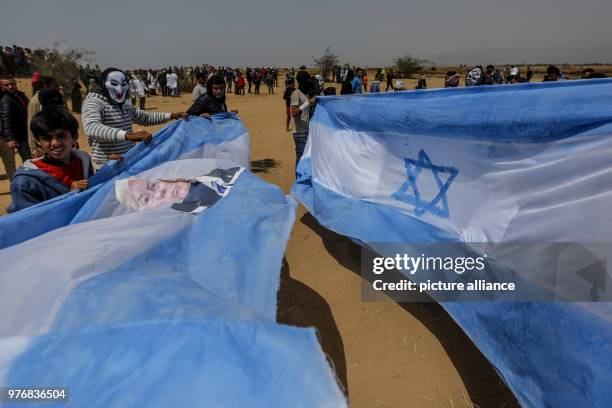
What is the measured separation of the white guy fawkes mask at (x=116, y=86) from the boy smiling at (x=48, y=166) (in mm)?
997

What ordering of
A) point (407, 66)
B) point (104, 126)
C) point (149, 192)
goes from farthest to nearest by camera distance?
point (407, 66) < point (104, 126) < point (149, 192)

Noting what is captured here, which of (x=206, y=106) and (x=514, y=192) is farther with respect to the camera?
(x=206, y=106)

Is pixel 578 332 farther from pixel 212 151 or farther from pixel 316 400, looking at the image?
pixel 212 151

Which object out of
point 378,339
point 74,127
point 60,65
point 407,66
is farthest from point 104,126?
point 407,66

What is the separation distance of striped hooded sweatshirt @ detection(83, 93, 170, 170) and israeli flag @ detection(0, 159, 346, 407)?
1277 mm

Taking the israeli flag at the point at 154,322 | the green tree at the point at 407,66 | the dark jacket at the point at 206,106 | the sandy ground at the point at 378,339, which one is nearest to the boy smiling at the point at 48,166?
the israeli flag at the point at 154,322

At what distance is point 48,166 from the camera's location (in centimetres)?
222

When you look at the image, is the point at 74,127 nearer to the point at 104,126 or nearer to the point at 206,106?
the point at 104,126

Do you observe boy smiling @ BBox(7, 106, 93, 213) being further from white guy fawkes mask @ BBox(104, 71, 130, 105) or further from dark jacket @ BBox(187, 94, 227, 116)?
dark jacket @ BBox(187, 94, 227, 116)

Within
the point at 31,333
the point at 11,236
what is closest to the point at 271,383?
the point at 31,333

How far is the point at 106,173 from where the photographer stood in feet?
8.45

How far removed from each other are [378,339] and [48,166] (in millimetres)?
2566

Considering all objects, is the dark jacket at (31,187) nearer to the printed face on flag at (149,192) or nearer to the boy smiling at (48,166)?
the boy smiling at (48,166)

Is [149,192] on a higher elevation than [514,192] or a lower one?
lower
